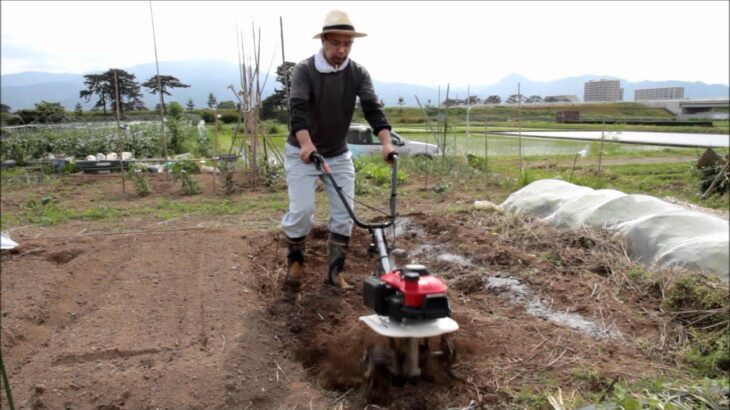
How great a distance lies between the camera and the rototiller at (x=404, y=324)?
244 cm

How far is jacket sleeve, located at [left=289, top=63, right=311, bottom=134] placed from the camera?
3.61m

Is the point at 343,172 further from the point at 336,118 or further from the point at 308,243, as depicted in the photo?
the point at 308,243

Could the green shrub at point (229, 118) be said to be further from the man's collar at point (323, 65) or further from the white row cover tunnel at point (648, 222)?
the man's collar at point (323, 65)

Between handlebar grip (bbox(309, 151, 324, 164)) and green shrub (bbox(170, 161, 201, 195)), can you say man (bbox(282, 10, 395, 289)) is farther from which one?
green shrub (bbox(170, 161, 201, 195))

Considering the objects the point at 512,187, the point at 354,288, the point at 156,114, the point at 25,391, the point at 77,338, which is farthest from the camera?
the point at 156,114

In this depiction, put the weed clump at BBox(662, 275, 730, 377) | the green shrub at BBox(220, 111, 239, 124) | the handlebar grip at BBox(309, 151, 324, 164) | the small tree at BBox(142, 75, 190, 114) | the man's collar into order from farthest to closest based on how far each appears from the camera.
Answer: the green shrub at BBox(220, 111, 239, 124) < the small tree at BBox(142, 75, 190, 114) < the man's collar < the handlebar grip at BBox(309, 151, 324, 164) < the weed clump at BBox(662, 275, 730, 377)

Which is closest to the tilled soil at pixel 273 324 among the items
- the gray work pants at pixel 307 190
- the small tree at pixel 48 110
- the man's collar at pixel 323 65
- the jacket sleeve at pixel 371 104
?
the gray work pants at pixel 307 190

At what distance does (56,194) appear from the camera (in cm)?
920

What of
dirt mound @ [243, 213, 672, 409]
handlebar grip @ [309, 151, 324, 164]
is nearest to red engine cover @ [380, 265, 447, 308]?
dirt mound @ [243, 213, 672, 409]

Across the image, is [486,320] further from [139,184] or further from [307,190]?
[139,184]

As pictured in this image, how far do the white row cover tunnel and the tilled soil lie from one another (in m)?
0.31

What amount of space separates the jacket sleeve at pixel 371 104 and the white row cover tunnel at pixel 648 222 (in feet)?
7.06

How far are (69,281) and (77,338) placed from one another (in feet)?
3.98

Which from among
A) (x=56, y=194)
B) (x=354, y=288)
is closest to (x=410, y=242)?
(x=354, y=288)
